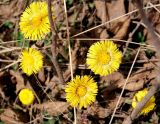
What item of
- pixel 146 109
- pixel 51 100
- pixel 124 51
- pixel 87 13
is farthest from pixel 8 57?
pixel 146 109

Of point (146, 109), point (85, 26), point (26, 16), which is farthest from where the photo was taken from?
point (85, 26)

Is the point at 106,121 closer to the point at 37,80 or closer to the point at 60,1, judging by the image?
the point at 37,80

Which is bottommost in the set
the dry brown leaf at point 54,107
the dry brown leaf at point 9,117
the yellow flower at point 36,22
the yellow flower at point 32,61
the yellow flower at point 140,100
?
the dry brown leaf at point 9,117

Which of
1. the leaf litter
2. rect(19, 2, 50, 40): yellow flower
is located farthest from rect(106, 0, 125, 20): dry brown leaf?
rect(19, 2, 50, 40): yellow flower

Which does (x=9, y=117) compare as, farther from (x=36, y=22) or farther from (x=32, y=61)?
(x=36, y=22)

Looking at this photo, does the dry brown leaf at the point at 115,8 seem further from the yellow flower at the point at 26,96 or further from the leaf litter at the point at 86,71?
the yellow flower at the point at 26,96

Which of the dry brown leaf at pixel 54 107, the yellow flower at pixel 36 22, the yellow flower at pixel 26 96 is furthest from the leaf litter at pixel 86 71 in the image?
the yellow flower at pixel 36 22
